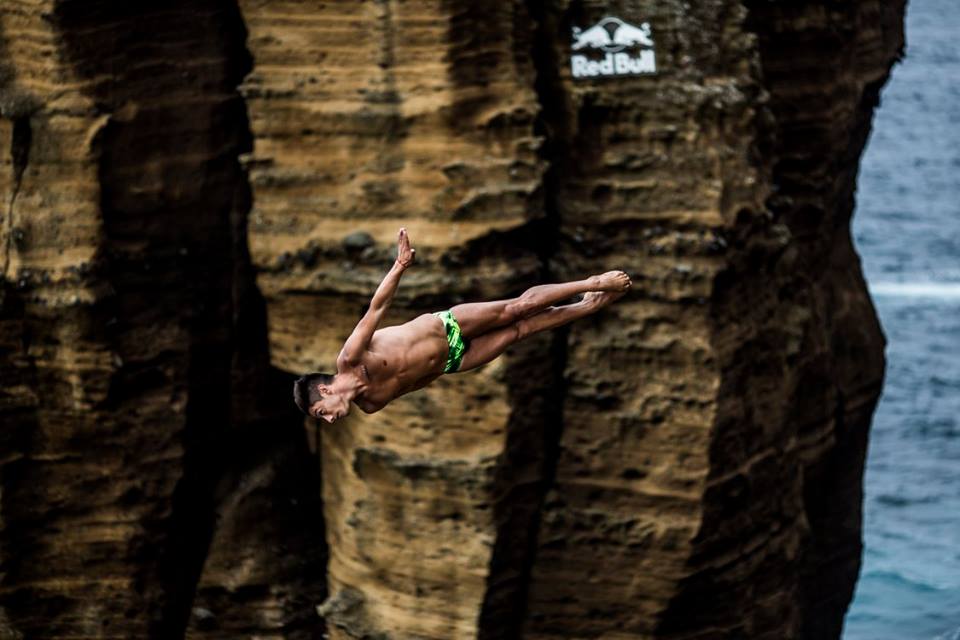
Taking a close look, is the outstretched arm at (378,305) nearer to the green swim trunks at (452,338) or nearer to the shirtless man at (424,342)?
Result: the shirtless man at (424,342)

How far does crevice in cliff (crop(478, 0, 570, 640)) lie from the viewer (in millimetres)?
12977

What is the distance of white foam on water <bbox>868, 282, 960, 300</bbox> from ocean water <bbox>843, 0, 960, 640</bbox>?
0.02 metres

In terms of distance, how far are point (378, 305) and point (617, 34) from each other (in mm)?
4135

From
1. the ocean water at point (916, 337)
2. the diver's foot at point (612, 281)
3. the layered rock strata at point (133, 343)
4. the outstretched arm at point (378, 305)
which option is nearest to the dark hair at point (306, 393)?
the outstretched arm at point (378, 305)

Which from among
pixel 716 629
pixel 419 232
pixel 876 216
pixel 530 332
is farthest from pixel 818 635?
pixel 876 216

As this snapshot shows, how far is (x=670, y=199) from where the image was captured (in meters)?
12.8

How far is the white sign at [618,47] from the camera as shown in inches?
502

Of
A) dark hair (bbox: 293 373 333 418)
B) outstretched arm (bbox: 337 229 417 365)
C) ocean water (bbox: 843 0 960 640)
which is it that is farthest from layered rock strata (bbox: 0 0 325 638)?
ocean water (bbox: 843 0 960 640)

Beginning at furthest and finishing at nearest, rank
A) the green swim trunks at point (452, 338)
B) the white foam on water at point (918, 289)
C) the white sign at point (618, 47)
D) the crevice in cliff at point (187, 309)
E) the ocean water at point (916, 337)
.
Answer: the white foam on water at point (918, 289) < the ocean water at point (916, 337) < the crevice in cliff at point (187, 309) < the white sign at point (618, 47) < the green swim trunks at point (452, 338)

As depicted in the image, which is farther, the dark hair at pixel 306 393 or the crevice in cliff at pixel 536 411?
the crevice in cliff at pixel 536 411

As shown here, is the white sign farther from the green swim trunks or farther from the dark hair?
the dark hair

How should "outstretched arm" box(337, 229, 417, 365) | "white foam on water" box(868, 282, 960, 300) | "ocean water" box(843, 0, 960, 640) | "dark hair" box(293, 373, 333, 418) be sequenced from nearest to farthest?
"outstretched arm" box(337, 229, 417, 365), "dark hair" box(293, 373, 333, 418), "ocean water" box(843, 0, 960, 640), "white foam on water" box(868, 282, 960, 300)

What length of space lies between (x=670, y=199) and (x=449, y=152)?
1.46 m

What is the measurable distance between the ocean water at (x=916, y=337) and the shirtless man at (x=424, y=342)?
454 inches
